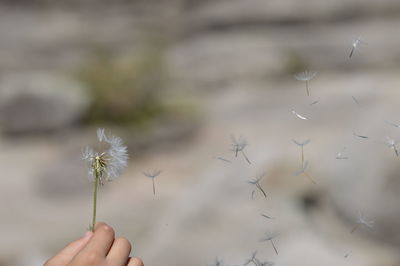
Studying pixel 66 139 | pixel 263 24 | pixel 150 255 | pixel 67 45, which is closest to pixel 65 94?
pixel 66 139

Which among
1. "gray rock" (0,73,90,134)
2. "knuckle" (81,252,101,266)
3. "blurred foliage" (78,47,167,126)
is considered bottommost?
"blurred foliage" (78,47,167,126)

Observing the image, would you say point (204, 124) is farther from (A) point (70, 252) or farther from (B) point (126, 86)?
(A) point (70, 252)

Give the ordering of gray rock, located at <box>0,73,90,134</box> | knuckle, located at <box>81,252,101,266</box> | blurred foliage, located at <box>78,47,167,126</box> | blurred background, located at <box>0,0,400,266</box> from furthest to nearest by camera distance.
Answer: blurred foliage, located at <box>78,47,167,126</box>
gray rock, located at <box>0,73,90,134</box>
blurred background, located at <box>0,0,400,266</box>
knuckle, located at <box>81,252,101,266</box>

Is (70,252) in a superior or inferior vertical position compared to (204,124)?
superior

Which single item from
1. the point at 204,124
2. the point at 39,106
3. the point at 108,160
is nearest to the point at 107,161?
the point at 108,160

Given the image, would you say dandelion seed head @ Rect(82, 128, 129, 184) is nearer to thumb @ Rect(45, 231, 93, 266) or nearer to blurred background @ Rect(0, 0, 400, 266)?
thumb @ Rect(45, 231, 93, 266)

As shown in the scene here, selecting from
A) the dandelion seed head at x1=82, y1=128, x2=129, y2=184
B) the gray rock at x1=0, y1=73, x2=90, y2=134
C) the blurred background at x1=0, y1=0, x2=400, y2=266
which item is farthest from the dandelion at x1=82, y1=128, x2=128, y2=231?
the gray rock at x1=0, y1=73, x2=90, y2=134

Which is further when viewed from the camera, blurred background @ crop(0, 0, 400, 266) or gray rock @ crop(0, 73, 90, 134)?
gray rock @ crop(0, 73, 90, 134)

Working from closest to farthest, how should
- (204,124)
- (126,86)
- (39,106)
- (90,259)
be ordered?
1. (90,259)
2. (204,124)
3. (39,106)
4. (126,86)

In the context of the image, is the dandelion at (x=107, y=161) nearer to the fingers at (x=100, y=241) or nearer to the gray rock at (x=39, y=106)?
the fingers at (x=100, y=241)
